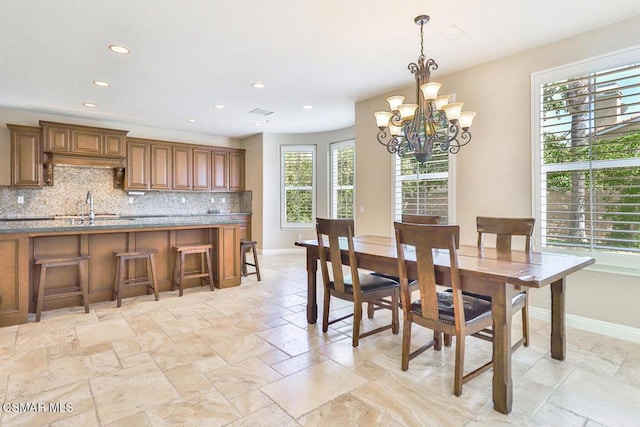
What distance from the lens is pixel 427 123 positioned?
277 centimetres

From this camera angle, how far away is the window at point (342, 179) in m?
6.90

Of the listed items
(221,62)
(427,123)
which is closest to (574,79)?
(427,123)

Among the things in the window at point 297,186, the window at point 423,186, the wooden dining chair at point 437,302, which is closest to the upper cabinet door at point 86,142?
the window at point 297,186

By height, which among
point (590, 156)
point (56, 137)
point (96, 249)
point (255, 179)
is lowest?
point (96, 249)

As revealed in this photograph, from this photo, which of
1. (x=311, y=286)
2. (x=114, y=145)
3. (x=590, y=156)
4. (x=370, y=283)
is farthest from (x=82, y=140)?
(x=590, y=156)

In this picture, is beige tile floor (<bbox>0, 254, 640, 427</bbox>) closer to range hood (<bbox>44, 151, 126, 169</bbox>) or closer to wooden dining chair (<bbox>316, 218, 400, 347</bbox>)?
wooden dining chair (<bbox>316, 218, 400, 347</bbox>)

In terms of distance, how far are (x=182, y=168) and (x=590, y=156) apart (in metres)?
6.32

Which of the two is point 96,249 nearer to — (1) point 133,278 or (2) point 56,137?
(1) point 133,278

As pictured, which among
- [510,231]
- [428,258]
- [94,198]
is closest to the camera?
[428,258]

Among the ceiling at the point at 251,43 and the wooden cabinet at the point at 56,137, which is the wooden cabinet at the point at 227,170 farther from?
the wooden cabinet at the point at 56,137

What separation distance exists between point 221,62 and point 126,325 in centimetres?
276

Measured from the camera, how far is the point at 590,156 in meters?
3.00

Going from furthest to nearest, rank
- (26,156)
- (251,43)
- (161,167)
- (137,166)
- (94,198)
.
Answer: (161,167) < (137,166) < (94,198) < (26,156) < (251,43)

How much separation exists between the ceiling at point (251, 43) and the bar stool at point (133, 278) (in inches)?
79.7
